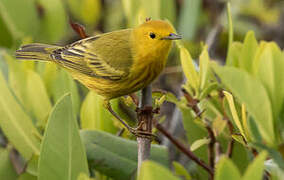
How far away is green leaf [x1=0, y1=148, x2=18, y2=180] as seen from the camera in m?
2.34

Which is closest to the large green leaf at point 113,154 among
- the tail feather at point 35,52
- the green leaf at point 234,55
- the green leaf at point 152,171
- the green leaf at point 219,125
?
the green leaf at point 219,125

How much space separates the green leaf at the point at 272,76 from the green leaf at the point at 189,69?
0.46 meters

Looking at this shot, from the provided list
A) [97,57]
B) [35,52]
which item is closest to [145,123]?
[97,57]

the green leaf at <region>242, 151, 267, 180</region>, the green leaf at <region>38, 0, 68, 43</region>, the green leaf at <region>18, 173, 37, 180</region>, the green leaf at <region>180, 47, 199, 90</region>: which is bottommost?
the green leaf at <region>18, 173, 37, 180</region>

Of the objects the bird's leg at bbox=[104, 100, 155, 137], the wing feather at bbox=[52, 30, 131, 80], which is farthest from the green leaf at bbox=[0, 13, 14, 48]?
the bird's leg at bbox=[104, 100, 155, 137]

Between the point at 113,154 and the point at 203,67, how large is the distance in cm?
56

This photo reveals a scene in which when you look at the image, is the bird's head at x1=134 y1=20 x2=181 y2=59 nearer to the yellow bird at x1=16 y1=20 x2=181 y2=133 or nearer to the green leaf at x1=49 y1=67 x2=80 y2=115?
the yellow bird at x1=16 y1=20 x2=181 y2=133

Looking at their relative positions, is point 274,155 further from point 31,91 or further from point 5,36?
point 5,36

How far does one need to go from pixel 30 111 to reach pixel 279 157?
1447mm

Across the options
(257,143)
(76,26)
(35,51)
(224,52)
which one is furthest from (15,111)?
(224,52)

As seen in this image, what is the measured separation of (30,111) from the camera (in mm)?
2637

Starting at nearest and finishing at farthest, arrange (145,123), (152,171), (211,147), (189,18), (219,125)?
1. (152,171)
2. (145,123)
3. (219,125)
4. (211,147)
5. (189,18)

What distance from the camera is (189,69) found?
2.31 meters

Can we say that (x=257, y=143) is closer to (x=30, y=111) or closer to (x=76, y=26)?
(x=76, y=26)
